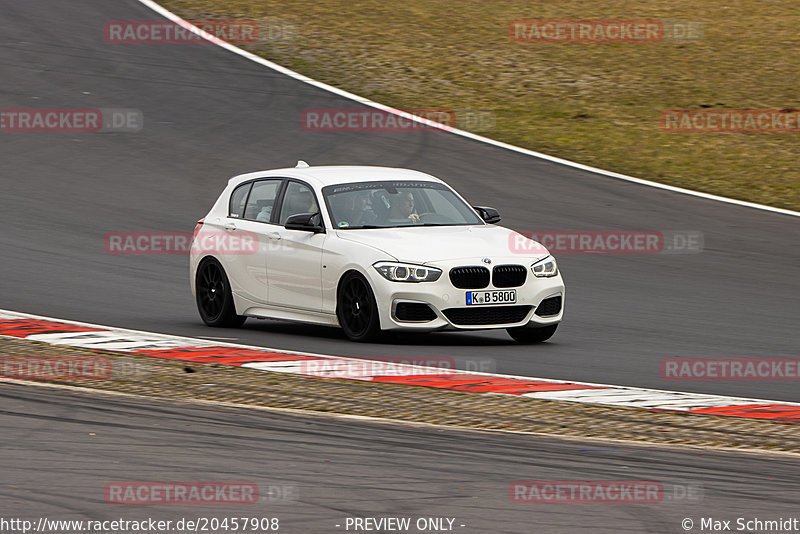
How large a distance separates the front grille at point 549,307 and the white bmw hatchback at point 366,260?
1 centimetres

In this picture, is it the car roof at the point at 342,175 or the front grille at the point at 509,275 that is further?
the car roof at the point at 342,175

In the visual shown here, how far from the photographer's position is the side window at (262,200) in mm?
14158

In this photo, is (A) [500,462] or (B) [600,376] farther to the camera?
(B) [600,376]

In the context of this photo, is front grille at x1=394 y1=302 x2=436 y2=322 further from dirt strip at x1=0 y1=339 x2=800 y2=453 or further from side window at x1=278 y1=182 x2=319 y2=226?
dirt strip at x1=0 y1=339 x2=800 y2=453

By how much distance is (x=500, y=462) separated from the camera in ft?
26.2

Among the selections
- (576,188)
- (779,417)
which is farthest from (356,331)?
(576,188)

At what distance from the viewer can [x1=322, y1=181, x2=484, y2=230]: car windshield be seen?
13422 mm

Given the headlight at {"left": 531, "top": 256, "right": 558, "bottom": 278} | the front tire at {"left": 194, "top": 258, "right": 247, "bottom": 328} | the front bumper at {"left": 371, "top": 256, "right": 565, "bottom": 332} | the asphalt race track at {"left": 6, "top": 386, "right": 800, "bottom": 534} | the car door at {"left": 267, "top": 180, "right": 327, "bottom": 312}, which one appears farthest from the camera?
the front tire at {"left": 194, "top": 258, "right": 247, "bottom": 328}

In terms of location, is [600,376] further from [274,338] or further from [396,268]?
[274,338]

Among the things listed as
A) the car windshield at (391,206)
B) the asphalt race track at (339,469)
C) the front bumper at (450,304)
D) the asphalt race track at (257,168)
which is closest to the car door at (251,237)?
the asphalt race track at (257,168)

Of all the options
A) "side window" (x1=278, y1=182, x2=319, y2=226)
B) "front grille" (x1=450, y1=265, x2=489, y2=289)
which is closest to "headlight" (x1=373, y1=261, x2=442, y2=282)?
"front grille" (x1=450, y1=265, x2=489, y2=289)

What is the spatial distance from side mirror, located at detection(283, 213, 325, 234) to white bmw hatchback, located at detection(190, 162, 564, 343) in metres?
0.01

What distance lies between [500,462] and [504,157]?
16.0 metres

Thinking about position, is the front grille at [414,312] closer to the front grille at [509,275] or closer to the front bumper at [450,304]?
the front bumper at [450,304]
